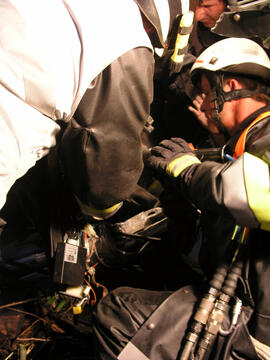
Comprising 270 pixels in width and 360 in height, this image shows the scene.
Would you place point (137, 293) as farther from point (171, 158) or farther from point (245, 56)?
point (245, 56)

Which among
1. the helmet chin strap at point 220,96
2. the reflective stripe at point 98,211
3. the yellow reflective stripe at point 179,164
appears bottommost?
the reflective stripe at point 98,211

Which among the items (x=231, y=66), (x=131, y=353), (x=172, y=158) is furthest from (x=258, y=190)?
(x=231, y=66)

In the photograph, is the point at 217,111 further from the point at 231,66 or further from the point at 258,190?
the point at 258,190

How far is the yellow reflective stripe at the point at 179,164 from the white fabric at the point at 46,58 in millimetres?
840

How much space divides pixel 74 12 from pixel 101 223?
1.34 m

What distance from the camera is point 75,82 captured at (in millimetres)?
828

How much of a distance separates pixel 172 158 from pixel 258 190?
29.1 inches

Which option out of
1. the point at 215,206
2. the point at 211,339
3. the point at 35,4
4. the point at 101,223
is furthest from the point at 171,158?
the point at 35,4

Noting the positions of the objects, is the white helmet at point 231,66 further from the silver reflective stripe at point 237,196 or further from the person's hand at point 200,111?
the silver reflective stripe at point 237,196

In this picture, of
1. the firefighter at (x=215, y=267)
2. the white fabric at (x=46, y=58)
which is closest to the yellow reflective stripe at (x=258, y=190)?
the firefighter at (x=215, y=267)

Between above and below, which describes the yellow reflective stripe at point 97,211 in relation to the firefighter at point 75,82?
below

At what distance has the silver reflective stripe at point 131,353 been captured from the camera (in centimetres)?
121

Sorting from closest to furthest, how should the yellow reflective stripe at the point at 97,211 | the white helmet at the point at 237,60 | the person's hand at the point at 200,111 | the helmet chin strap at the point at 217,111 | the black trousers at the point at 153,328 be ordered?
the black trousers at the point at 153,328
the yellow reflective stripe at the point at 97,211
the white helmet at the point at 237,60
the helmet chin strap at the point at 217,111
the person's hand at the point at 200,111

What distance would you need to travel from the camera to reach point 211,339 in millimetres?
1202
